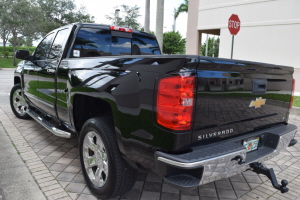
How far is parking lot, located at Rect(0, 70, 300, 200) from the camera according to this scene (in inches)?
111

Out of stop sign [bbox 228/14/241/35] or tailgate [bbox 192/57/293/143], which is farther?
stop sign [bbox 228/14/241/35]

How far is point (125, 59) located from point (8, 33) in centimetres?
3011

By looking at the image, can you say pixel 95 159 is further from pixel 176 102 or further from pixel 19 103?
pixel 19 103

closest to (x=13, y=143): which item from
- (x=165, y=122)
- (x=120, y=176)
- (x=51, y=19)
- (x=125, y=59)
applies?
(x=120, y=176)

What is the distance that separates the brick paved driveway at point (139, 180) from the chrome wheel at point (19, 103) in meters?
1.41

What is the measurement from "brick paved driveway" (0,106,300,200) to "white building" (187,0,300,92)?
28.2 ft

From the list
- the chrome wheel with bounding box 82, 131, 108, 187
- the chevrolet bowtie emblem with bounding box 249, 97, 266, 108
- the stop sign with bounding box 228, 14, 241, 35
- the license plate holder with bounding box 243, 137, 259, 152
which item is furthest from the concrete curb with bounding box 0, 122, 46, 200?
the stop sign with bounding box 228, 14, 241, 35

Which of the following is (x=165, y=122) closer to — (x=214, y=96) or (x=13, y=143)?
(x=214, y=96)

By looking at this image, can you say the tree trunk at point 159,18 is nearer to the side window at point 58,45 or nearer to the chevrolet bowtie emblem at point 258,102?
the side window at point 58,45

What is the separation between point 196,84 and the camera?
6.30ft

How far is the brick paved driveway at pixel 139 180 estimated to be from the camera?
2809mm

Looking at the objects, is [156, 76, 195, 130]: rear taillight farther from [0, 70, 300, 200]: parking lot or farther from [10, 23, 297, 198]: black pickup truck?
[0, 70, 300, 200]: parking lot

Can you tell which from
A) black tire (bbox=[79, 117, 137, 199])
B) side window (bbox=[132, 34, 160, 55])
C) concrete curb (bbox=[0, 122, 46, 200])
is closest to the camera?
black tire (bbox=[79, 117, 137, 199])

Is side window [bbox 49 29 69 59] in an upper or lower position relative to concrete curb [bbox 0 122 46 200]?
upper
